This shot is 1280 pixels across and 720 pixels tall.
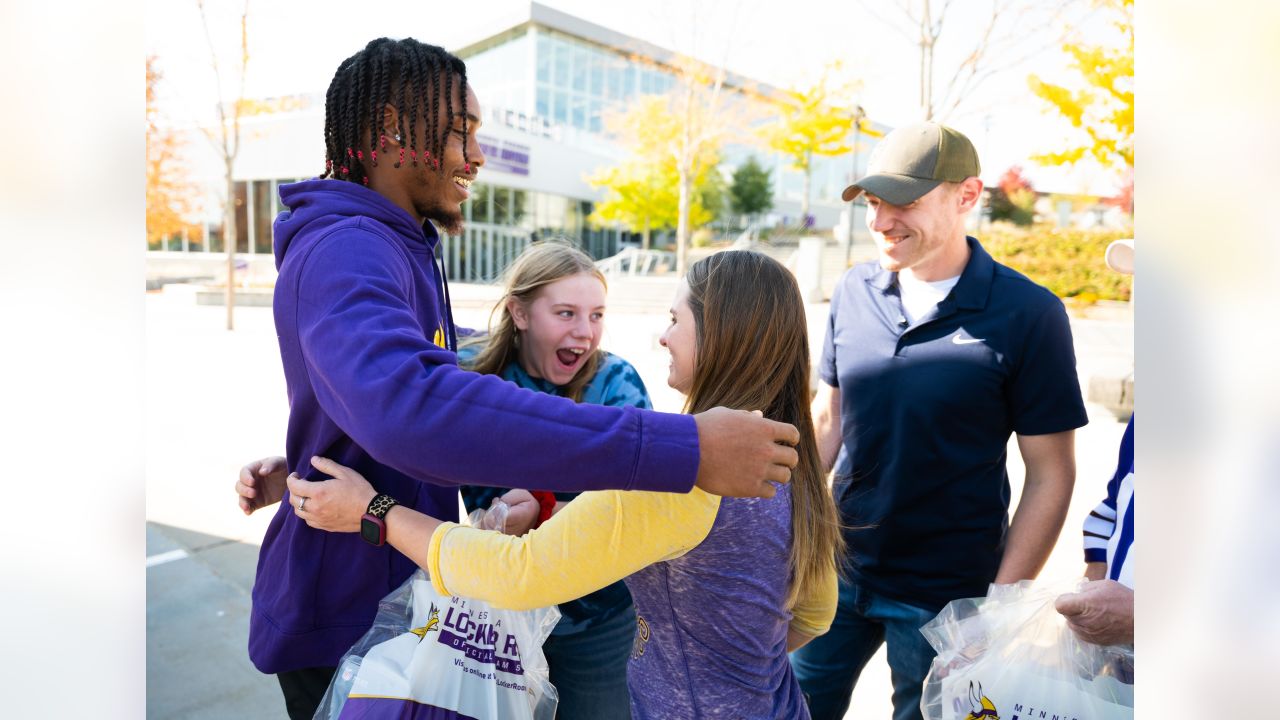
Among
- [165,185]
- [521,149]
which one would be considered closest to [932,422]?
[165,185]

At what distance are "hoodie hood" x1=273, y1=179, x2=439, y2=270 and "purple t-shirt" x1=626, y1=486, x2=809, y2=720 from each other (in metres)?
0.88

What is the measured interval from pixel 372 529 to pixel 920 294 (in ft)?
6.13

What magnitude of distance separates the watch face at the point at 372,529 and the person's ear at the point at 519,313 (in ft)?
4.40

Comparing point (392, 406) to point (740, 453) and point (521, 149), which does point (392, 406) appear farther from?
point (521, 149)

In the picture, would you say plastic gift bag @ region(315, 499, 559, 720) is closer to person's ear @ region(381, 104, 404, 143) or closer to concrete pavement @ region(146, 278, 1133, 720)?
person's ear @ region(381, 104, 404, 143)

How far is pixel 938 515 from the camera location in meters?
→ 2.49

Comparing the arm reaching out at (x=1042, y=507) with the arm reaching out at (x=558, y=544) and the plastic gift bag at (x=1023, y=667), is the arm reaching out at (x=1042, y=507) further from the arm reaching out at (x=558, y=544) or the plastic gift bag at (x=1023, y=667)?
the arm reaching out at (x=558, y=544)

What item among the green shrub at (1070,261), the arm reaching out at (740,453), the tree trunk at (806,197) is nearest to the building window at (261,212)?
the tree trunk at (806,197)

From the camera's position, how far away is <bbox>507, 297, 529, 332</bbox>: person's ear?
2.79 metres

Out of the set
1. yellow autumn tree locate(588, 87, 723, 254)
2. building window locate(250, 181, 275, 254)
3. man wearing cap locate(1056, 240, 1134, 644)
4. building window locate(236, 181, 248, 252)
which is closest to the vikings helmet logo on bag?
man wearing cap locate(1056, 240, 1134, 644)
